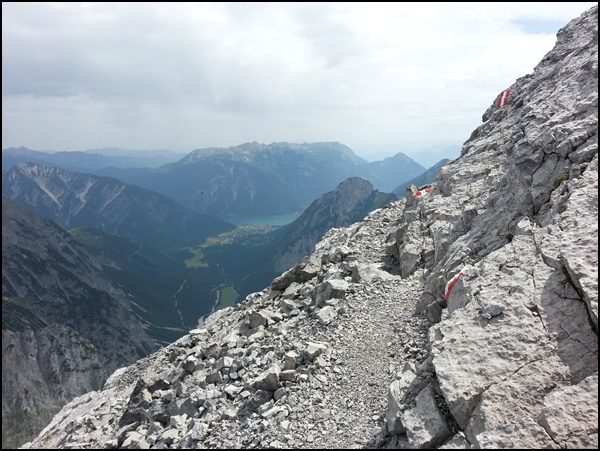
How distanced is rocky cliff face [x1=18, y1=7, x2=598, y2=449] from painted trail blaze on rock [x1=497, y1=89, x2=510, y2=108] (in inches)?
160

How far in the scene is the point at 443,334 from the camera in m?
13.0

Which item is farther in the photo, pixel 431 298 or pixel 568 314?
pixel 431 298

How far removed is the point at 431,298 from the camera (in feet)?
62.8

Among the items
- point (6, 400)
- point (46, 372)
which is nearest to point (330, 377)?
point (6, 400)

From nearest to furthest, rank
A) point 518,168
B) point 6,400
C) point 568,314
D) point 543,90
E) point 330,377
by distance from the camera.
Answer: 1. point 568,314
2. point 330,377
3. point 518,168
4. point 543,90
5. point 6,400

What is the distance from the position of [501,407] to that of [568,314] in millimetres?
3706

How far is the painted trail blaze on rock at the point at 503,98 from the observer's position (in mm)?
35594

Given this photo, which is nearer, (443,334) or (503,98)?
(443,334)

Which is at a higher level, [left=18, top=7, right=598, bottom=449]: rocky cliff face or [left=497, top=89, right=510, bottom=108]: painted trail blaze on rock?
[left=497, top=89, right=510, bottom=108]: painted trail blaze on rock

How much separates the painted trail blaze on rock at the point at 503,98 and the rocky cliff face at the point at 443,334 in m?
4.08

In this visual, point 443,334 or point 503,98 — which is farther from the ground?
point 503,98

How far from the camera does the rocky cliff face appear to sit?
10.7 meters

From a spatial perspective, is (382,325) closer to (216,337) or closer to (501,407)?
(501,407)

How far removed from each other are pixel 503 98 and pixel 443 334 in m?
32.2
